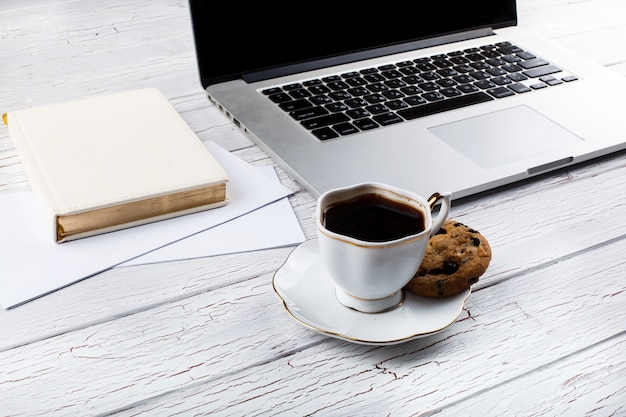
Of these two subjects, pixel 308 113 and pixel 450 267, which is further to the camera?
pixel 308 113

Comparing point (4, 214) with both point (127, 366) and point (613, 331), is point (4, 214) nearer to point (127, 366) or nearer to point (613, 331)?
point (127, 366)

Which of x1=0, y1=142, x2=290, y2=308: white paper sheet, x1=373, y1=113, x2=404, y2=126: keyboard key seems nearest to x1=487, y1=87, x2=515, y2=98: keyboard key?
x1=373, y1=113, x2=404, y2=126: keyboard key

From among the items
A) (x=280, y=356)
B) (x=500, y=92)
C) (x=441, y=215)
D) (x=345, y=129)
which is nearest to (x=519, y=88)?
(x=500, y=92)

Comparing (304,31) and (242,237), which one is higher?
(304,31)

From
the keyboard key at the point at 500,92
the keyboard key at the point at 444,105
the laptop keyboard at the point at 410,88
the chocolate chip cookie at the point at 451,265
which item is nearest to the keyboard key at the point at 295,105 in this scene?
the laptop keyboard at the point at 410,88

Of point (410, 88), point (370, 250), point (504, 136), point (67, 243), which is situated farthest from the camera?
point (410, 88)

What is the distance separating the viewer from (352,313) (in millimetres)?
599

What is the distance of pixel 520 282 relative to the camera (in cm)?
67

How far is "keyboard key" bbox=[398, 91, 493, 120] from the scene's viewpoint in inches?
35.4

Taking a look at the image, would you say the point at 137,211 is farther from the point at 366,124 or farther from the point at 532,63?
the point at 532,63

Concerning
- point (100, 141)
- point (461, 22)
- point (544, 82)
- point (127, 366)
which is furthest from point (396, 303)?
point (461, 22)

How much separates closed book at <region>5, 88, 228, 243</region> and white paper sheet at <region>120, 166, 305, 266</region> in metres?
0.04

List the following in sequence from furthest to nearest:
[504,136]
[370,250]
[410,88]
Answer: [410,88], [504,136], [370,250]

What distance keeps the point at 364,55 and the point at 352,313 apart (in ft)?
1.77
